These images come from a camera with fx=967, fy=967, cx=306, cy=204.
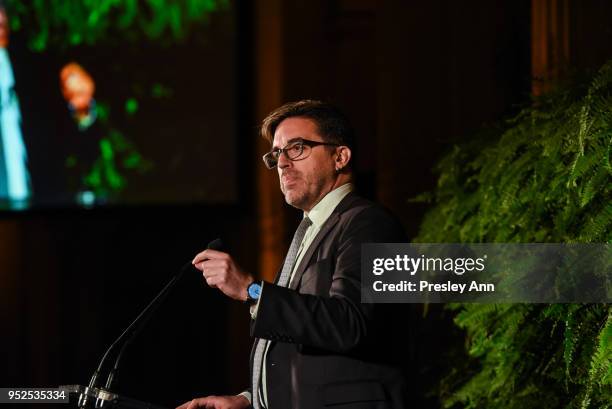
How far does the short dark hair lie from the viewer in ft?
7.95

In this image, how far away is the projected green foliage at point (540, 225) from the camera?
7.60 feet

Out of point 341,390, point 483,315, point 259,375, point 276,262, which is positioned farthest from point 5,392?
point 276,262

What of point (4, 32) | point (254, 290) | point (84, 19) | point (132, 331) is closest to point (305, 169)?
point (254, 290)

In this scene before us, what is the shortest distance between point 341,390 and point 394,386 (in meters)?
0.13

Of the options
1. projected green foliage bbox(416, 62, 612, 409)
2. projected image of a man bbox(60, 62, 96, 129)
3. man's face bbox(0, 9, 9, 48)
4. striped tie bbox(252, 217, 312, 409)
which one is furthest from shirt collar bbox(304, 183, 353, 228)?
man's face bbox(0, 9, 9, 48)

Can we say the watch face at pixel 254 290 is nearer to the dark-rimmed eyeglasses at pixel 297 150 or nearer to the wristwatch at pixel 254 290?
the wristwatch at pixel 254 290

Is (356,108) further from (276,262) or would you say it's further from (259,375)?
(259,375)

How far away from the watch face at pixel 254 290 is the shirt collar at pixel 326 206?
0.36 m

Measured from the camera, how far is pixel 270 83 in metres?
6.00

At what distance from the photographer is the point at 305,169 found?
2.40 metres

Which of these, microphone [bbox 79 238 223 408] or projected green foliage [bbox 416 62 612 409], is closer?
microphone [bbox 79 238 223 408]

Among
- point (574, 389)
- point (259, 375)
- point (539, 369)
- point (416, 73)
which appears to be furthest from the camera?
point (416, 73)

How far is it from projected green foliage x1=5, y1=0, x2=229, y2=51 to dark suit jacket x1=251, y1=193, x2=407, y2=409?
12.7 ft

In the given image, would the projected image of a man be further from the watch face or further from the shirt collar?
the watch face
